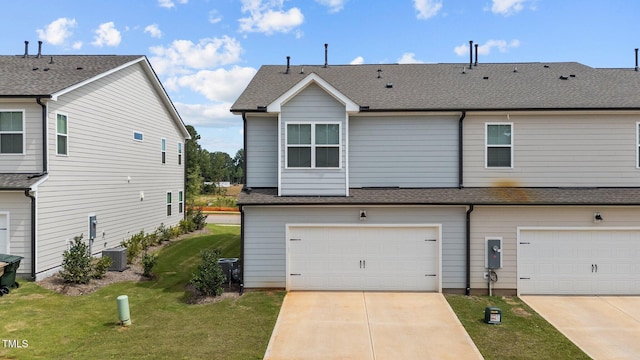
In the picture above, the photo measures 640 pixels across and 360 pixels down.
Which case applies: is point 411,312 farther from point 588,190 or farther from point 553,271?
point 588,190

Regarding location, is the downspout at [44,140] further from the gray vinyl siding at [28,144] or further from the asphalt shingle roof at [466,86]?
the asphalt shingle roof at [466,86]

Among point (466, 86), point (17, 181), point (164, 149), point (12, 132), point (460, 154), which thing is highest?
point (466, 86)

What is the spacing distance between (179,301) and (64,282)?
4001mm

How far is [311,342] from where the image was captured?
818cm

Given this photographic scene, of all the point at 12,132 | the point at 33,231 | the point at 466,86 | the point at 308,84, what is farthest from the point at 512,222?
the point at 12,132

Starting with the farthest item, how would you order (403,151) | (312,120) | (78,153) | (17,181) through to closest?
(78,153) < (403,151) < (17,181) < (312,120)

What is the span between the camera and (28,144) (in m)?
12.2

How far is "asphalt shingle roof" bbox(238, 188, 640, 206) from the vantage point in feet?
36.3

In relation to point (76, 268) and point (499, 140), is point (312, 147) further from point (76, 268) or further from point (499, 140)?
point (76, 268)

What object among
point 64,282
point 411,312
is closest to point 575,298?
point 411,312

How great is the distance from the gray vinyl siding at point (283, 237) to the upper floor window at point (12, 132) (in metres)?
7.96

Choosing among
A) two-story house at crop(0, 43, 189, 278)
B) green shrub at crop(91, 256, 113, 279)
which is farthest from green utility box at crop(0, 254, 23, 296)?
green shrub at crop(91, 256, 113, 279)

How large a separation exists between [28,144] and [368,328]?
12.0m

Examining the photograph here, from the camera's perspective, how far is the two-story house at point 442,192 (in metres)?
11.2
